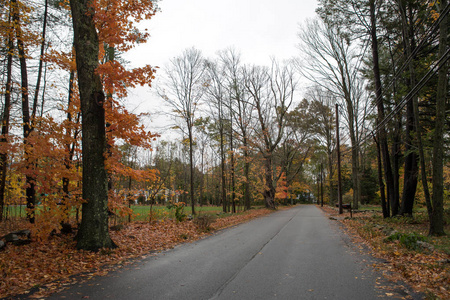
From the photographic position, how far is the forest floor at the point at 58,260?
4.48 m

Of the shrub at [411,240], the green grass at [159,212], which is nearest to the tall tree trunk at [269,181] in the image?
the green grass at [159,212]

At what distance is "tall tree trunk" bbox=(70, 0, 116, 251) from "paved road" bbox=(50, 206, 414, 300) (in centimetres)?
194

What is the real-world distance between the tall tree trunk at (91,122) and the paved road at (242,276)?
1.94 metres

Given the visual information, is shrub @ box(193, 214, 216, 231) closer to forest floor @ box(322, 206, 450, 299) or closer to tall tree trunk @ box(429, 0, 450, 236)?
forest floor @ box(322, 206, 450, 299)

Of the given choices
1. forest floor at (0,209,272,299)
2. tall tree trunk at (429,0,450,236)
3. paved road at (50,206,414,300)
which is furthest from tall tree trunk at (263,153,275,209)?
paved road at (50,206,414,300)

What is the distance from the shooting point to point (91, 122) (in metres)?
7.11

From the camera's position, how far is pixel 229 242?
29.4 ft

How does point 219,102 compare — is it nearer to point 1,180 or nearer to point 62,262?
point 1,180

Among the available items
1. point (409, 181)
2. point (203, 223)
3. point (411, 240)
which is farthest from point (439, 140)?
point (203, 223)

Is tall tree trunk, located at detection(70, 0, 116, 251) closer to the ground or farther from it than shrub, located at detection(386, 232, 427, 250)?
farther from it

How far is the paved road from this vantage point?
415 cm

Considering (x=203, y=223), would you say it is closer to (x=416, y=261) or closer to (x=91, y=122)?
(x=91, y=122)

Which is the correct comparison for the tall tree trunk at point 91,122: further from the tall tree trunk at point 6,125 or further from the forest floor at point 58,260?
the tall tree trunk at point 6,125

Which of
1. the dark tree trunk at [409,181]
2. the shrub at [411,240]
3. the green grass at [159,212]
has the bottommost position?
the green grass at [159,212]
